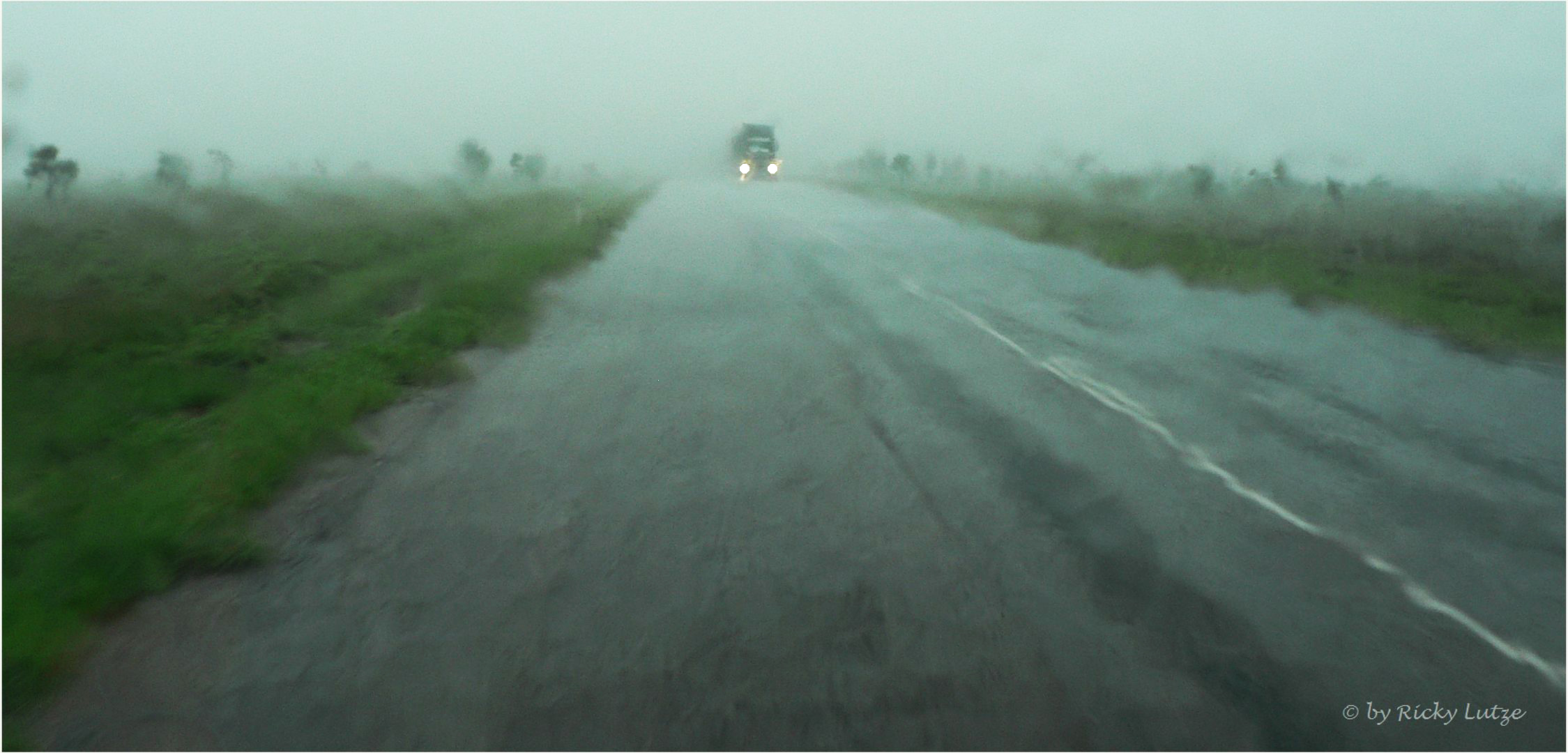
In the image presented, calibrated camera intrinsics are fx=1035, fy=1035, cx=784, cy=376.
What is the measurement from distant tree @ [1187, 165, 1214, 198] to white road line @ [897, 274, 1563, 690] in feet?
93.3

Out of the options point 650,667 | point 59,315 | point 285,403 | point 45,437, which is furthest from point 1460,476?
point 59,315

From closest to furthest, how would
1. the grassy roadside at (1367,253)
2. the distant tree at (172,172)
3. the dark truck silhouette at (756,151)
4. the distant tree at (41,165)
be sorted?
the grassy roadside at (1367,253), the distant tree at (41,165), the distant tree at (172,172), the dark truck silhouette at (756,151)

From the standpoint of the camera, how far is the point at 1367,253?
18766 mm

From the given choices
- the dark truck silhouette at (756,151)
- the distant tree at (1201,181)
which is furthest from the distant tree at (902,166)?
the distant tree at (1201,181)

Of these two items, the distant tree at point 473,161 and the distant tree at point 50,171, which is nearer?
the distant tree at point 50,171

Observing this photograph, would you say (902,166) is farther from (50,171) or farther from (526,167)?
(50,171)

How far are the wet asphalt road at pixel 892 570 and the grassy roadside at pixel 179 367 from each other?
30 cm

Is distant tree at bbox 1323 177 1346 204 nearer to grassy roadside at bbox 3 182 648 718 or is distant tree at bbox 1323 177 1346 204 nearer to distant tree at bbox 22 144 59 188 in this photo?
grassy roadside at bbox 3 182 648 718

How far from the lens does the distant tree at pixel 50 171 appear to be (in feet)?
77.9

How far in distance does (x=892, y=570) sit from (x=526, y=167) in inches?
2929

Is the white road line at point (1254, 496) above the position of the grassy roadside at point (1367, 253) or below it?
below

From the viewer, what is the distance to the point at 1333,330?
11898mm

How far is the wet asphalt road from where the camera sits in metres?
3.83

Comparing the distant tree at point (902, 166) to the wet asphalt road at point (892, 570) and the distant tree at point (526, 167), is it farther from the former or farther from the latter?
the wet asphalt road at point (892, 570)
